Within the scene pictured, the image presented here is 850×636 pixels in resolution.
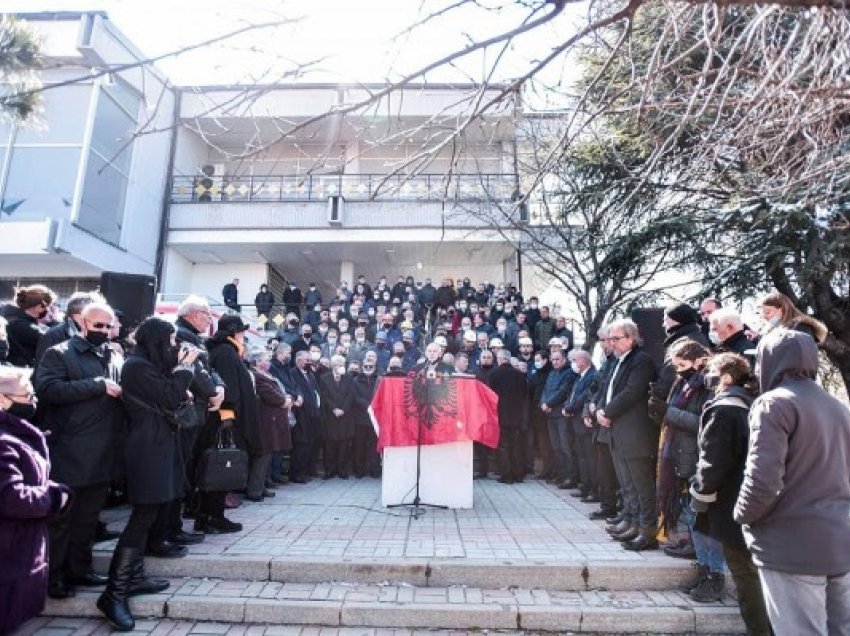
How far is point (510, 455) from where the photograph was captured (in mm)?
8281

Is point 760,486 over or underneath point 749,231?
underneath

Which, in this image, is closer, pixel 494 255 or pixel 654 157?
pixel 654 157

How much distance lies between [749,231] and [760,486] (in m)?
8.11

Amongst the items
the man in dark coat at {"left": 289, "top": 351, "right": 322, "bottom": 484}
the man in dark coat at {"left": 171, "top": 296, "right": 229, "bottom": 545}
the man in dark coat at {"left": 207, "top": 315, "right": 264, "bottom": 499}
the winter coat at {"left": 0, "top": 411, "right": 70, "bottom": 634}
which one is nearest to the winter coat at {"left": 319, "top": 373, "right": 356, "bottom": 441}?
the man in dark coat at {"left": 289, "top": 351, "right": 322, "bottom": 484}

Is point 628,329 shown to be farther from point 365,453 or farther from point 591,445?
point 365,453

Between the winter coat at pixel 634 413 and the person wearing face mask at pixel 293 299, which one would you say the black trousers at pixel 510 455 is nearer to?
the winter coat at pixel 634 413

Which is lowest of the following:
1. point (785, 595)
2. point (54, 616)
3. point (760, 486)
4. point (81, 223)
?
point (54, 616)

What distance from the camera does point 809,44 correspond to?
2.79 meters

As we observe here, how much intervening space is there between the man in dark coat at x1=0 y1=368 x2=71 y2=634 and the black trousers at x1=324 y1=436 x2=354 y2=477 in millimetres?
5469

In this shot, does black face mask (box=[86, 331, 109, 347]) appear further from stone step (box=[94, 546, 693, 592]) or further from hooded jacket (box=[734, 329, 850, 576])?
hooded jacket (box=[734, 329, 850, 576])

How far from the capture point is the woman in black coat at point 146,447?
3.58m

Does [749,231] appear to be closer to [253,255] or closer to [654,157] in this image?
[654,157]

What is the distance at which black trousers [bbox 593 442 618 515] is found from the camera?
5.93 metres

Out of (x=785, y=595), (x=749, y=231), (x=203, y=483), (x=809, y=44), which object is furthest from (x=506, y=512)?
(x=749, y=231)
